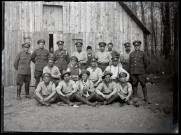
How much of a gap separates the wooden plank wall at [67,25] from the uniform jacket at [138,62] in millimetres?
3473

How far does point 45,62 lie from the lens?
8812 mm

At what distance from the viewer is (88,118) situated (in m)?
6.49

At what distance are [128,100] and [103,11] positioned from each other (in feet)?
17.3

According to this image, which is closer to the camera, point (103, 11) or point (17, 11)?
point (17, 11)

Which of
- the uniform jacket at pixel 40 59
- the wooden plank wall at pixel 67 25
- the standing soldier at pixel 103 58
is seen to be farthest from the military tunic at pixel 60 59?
the wooden plank wall at pixel 67 25

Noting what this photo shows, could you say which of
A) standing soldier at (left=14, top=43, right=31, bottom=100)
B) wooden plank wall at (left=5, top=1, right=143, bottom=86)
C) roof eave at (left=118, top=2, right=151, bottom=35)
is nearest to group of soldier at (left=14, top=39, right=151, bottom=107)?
standing soldier at (left=14, top=43, right=31, bottom=100)

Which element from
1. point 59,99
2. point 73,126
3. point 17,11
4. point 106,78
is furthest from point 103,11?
point 73,126

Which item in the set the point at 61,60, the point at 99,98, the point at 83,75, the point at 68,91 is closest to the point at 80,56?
the point at 61,60

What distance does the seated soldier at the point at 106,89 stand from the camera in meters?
7.87

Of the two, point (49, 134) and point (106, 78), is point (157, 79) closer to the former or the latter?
point (106, 78)

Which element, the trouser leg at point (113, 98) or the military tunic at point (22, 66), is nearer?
the trouser leg at point (113, 98)

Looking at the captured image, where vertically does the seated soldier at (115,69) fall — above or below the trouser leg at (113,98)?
above

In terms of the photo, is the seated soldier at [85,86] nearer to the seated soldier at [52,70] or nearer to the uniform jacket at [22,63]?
the seated soldier at [52,70]

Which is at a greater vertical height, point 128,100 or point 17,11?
point 17,11
